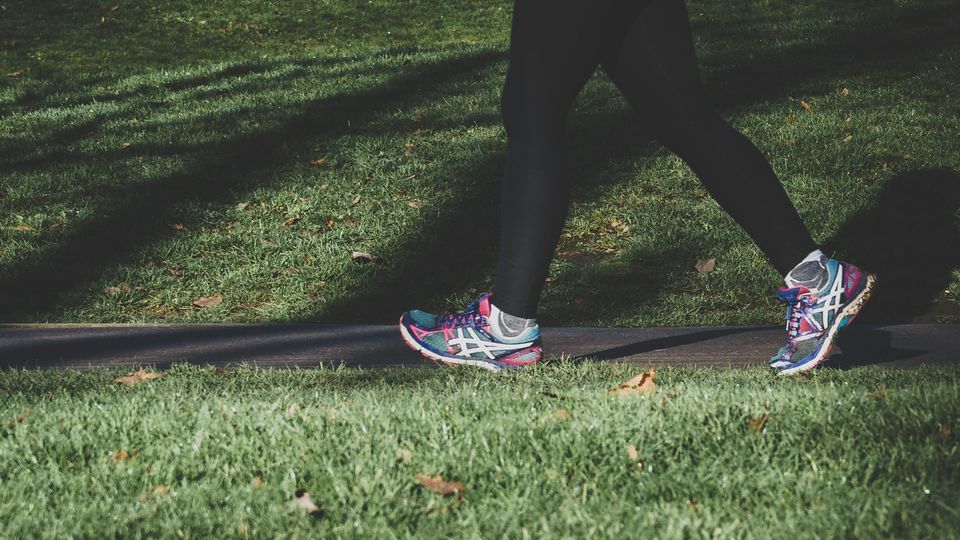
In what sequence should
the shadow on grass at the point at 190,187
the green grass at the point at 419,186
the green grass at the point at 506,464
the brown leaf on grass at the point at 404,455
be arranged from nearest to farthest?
the green grass at the point at 506,464, the brown leaf on grass at the point at 404,455, the green grass at the point at 419,186, the shadow on grass at the point at 190,187

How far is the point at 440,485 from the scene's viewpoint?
6.91 ft

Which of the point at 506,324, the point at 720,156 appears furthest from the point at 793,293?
the point at 506,324

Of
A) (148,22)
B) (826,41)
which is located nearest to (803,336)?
(826,41)

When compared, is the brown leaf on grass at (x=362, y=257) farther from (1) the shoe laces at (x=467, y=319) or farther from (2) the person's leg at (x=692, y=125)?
(2) the person's leg at (x=692, y=125)

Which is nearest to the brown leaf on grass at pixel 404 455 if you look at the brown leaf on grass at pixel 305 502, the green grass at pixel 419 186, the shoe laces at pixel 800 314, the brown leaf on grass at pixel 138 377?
the brown leaf on grass at pixel 305 502

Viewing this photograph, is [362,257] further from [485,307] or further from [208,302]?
[485,307]

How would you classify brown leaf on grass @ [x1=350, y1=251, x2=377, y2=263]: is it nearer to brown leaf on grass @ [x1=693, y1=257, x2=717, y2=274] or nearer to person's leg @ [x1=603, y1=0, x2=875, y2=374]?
brown leaf on grass @ [x1=693, y1=257, x2=717, y2=274]

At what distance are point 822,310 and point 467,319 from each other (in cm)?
108

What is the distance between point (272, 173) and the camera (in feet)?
21.9

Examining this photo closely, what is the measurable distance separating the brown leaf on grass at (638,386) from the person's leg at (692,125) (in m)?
0.56

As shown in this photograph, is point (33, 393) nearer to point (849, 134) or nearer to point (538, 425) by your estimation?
point (538, 425)

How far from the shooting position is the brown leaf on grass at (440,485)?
6.84 feet

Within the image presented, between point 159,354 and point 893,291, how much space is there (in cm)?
340

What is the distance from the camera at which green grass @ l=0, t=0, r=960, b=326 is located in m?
5.05
